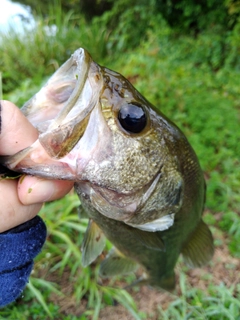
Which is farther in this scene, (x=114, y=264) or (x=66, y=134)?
(x=114, y=264)

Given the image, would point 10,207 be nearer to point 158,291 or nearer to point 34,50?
point 158,291

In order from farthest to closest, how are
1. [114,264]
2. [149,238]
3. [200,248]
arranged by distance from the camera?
[114,264] < [200,248] < [149,238]

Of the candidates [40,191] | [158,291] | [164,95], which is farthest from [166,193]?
[164,95]

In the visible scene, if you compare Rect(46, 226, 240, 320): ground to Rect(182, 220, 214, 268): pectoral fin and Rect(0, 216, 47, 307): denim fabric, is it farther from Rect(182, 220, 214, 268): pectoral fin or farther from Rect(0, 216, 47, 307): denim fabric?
Rect(0, 216, 47, 307): denim fabric

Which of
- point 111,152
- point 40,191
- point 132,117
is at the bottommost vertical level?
point 40,191

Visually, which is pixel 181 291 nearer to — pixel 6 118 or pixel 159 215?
pixel 159 215

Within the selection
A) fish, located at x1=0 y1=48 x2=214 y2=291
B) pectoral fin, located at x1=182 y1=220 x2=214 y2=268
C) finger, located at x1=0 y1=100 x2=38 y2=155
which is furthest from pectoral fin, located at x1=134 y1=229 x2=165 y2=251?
finger, located at x1=0 y1=100 x2=38 y2=155
